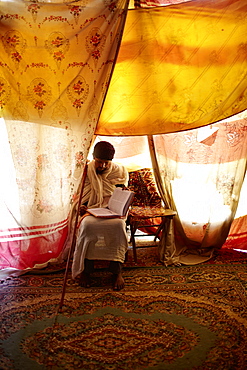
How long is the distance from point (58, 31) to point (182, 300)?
2.68 m

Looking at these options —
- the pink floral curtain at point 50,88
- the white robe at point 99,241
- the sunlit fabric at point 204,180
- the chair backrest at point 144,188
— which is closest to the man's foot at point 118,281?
the white robe at point 99,241

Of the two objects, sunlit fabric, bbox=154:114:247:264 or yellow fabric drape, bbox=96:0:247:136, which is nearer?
yellow fabric drape, bbox=96:0:247:136

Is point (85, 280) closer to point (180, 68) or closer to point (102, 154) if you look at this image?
point (102, 154)

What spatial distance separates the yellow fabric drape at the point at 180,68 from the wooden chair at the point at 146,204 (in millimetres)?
832

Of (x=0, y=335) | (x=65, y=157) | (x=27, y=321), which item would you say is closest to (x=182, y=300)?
(x=27, y=321)

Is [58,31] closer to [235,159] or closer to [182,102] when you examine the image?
[182,102]

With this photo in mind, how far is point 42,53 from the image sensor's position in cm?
363

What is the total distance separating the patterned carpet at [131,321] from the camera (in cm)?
230

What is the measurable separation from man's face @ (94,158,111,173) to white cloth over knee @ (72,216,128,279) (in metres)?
0.66

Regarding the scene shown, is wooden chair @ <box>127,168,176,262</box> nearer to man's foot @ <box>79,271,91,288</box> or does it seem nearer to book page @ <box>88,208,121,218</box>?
book page @ <box>88,208,121,218</box>

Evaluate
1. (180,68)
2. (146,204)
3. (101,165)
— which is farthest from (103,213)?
(180,68)

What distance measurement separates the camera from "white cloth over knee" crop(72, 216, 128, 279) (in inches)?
139

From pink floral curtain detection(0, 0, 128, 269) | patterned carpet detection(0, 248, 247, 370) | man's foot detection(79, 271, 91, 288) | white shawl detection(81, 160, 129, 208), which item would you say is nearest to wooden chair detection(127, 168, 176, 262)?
white shawl detection(81, 160, 129, 208)

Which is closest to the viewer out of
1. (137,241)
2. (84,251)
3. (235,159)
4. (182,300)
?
(182,300)
